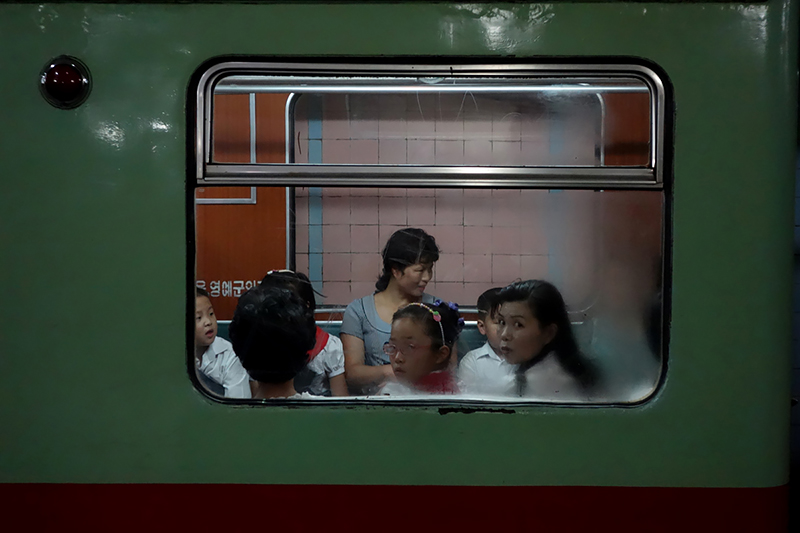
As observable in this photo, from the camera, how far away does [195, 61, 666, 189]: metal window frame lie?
1.53m

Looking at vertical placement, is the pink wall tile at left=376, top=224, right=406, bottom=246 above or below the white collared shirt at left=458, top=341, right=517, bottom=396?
above

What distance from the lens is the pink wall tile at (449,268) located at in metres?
1.84

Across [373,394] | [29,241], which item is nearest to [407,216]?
[373,394]

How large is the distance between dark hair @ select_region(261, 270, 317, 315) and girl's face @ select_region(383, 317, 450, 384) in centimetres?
29

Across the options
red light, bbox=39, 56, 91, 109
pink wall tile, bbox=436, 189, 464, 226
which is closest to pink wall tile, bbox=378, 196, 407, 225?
pink wall tile, bbox=436, 189, 464, 226

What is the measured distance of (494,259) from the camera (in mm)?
1846

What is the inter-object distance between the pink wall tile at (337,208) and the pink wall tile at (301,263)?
7.2 inches

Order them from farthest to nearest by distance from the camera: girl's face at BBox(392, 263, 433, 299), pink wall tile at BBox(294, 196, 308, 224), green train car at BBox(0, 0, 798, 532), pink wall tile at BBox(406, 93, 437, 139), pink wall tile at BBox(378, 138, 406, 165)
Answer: pink wall tile at BBox(294, 196, 308, 224) < girl's face at BBox(392, 263, 433, 299) < pink wall tile at BBox(406, 93, 437, 139) < pink wall tile at BBox(378, 138, 406, 165) < green train car at BBox(0, 0, 798, 532)

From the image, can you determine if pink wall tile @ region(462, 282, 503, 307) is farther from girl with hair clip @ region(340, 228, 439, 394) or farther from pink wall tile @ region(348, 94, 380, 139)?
pink wall tile @ region(348, 94, 380, 139)

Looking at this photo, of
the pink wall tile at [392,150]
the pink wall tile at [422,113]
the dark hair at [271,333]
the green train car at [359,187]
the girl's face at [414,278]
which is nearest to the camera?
the green train car at [359,187]

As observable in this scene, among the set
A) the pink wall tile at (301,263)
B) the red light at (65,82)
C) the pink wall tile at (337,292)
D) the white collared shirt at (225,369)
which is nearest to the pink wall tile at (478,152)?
the pink wall tile at (337,292)

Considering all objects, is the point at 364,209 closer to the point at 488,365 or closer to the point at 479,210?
the point at 479,210

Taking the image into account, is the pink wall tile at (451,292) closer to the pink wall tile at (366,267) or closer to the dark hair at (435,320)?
the dark hair at (435,320)

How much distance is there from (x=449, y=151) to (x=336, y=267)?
575 millimetres
